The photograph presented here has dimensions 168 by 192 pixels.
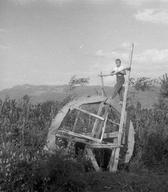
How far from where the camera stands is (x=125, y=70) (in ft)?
34.2

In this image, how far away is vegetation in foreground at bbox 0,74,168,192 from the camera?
673cm

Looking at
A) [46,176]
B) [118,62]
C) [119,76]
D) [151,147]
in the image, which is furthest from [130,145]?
[46,176]

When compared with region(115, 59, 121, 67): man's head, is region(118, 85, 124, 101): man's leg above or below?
below

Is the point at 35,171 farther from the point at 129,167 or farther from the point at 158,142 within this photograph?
the point at 158,142

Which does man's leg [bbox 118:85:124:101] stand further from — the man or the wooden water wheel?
the wooden water wheel

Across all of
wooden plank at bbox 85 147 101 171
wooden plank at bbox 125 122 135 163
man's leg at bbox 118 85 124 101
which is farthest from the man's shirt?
wooden plank at bbox 85 147 101 171

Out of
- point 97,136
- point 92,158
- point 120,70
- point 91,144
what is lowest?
point 92,158

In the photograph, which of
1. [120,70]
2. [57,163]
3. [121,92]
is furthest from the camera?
[121,92]

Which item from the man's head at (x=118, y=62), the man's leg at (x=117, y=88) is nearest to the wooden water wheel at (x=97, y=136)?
the man's leg at (x=117, y=88)

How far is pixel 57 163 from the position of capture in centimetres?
711

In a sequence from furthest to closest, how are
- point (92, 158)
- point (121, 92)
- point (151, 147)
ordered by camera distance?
1. point (151, 147)
2. point (121, 92)
3. point (92, 158)

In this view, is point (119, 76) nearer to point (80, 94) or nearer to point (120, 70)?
point (120, 70)

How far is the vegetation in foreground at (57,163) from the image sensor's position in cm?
673

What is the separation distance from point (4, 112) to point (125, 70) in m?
5.45
